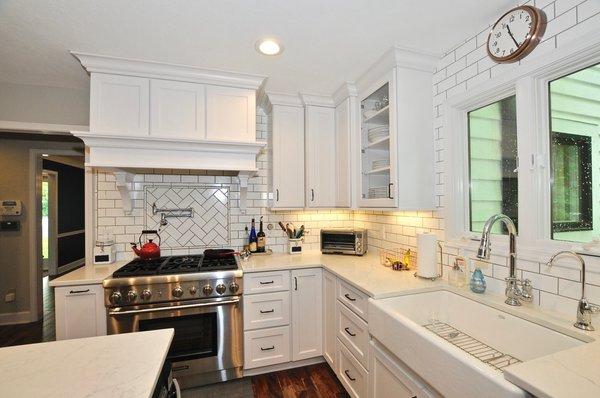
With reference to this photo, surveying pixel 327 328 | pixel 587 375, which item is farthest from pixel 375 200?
pixel 587 375

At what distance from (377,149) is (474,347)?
1.55m

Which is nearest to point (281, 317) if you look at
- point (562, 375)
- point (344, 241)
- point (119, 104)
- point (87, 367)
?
point (344, 241)

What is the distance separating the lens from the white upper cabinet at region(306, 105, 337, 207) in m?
2.74

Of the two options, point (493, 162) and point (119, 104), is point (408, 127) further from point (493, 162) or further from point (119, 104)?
point (119, 104)

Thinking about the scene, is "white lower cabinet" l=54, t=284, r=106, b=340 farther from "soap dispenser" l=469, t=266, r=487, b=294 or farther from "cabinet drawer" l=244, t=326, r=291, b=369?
"soap dispenser" l=469, t=266, r=487, b=294

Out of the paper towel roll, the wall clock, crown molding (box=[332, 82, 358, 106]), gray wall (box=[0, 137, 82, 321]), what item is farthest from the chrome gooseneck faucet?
gray wall (box=[0, 137, 82, 321])

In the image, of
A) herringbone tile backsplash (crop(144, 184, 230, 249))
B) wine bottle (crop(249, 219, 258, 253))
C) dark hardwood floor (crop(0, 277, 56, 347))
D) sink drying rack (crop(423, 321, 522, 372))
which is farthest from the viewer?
dark hardwood floor (crop(0, 277, 56, 347))

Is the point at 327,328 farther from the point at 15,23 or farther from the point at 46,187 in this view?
the point at 46,187

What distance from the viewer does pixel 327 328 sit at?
2352mm

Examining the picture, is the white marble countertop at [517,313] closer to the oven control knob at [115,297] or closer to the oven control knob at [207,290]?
the oven control knob at [207,290]

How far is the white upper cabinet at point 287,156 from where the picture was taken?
2674 millimetres

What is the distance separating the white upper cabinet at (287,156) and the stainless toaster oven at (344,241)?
0.42 m

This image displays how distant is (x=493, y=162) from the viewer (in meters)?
1.81

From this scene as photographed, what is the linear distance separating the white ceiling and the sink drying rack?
180 cm
